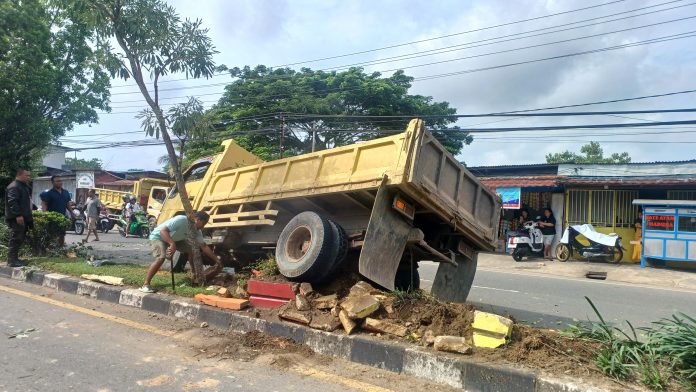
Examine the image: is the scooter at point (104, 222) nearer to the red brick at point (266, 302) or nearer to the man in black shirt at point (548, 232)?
the man in black shirt at point (548, 232)

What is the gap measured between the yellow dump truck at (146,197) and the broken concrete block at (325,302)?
11.5 meters

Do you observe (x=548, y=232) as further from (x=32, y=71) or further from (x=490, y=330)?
(x=32, y=71)

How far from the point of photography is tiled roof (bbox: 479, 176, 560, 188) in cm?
1647

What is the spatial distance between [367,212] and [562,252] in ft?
38.6

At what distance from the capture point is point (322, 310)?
4.77m

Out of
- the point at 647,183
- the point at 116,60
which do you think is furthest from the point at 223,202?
the point at 647,183

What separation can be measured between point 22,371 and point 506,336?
149 inches

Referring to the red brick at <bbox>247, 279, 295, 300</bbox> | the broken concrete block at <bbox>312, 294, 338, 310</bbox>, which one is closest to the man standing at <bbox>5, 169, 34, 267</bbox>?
the red brick at <bbox>247, 279, 295, 300</bbox>

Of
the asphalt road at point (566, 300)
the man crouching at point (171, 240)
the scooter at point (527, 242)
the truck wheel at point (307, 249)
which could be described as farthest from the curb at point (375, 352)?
the scooter at point (527, 242)

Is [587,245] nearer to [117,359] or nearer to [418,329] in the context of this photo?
[418,329]

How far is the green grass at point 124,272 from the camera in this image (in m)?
6.33

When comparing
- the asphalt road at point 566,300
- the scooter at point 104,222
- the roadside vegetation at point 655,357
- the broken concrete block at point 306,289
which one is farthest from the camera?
the scooter at point 104,222

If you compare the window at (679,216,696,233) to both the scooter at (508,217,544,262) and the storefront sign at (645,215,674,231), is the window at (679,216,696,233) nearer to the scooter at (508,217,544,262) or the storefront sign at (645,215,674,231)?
the storefront sign at (645,215,674,231)

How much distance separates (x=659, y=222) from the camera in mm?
13914
